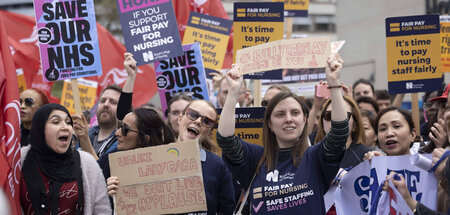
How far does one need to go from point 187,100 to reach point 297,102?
207 cm

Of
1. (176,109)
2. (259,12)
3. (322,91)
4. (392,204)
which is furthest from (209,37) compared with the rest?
(392,204)

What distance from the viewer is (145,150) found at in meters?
4.29

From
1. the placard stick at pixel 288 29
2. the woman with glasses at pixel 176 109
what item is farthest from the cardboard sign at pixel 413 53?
the placard stick at pixel 288 29

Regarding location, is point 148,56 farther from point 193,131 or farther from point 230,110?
point 230,110

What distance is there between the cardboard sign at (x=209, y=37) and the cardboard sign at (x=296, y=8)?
1.34 meters

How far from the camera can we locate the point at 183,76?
700 cm

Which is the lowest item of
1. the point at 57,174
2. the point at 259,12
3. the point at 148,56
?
the point at 57,174

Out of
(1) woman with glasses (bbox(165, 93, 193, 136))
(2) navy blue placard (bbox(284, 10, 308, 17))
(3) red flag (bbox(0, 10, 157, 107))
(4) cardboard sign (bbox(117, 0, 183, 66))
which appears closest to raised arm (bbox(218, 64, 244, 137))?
(1) woman with glasses (bbox(165, 93, 193, 136))

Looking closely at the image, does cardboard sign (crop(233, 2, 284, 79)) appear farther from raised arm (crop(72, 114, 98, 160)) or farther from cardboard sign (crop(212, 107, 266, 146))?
raised arm (crop(72, 114, 98, 160))

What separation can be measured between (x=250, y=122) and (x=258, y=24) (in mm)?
1341

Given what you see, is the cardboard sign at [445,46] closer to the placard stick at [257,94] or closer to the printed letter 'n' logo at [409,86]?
the printed letter 'n' logo at [409,86]

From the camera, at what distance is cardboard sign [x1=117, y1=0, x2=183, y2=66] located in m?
6.27

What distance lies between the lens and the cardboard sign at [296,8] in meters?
9.30

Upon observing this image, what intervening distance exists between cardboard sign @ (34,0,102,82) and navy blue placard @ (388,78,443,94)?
117 inches
